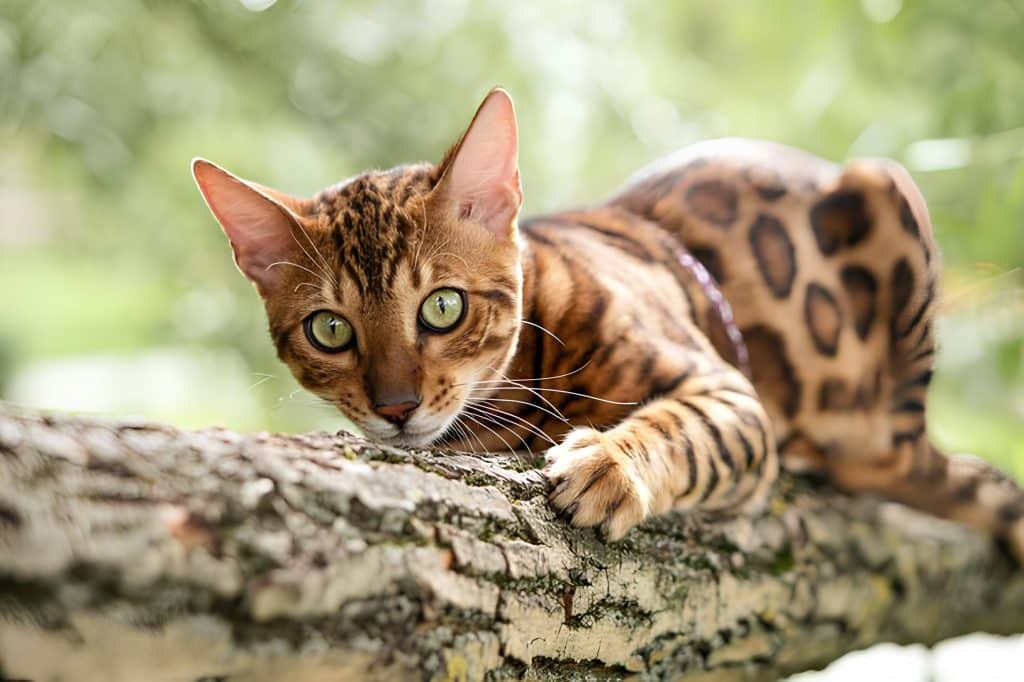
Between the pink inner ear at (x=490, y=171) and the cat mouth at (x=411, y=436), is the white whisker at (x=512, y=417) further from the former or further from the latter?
the pink inner ear at (x=490, y=171)

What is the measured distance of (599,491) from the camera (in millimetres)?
1325

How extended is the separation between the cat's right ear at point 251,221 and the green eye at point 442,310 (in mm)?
276

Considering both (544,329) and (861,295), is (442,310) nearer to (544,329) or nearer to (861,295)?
(544,329)

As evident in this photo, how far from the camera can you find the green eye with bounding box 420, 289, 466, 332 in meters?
1.53

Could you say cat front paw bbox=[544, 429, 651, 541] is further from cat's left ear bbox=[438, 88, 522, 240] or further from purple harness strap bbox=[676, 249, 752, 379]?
purple harness strap bbox=[676, 249, 752, 379]

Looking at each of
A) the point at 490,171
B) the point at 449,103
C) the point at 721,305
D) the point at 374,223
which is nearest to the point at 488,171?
the point at 490,171

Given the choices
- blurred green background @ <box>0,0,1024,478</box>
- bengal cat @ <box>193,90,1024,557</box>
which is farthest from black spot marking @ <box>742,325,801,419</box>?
blurred green background @ <box>0,0,1024,478</box>

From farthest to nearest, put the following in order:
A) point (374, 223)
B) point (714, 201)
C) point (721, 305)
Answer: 1. point (714, 201)
2. point (721, 305)
3. point (374, 223)

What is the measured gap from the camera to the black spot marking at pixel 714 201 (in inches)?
87.0

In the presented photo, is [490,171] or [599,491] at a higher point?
[490,171]

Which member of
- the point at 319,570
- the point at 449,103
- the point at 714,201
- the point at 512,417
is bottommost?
the point at 319,570

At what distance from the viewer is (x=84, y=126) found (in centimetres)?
318

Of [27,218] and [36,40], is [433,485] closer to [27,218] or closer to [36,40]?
[36,40]

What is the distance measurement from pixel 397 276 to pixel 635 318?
50 cm
